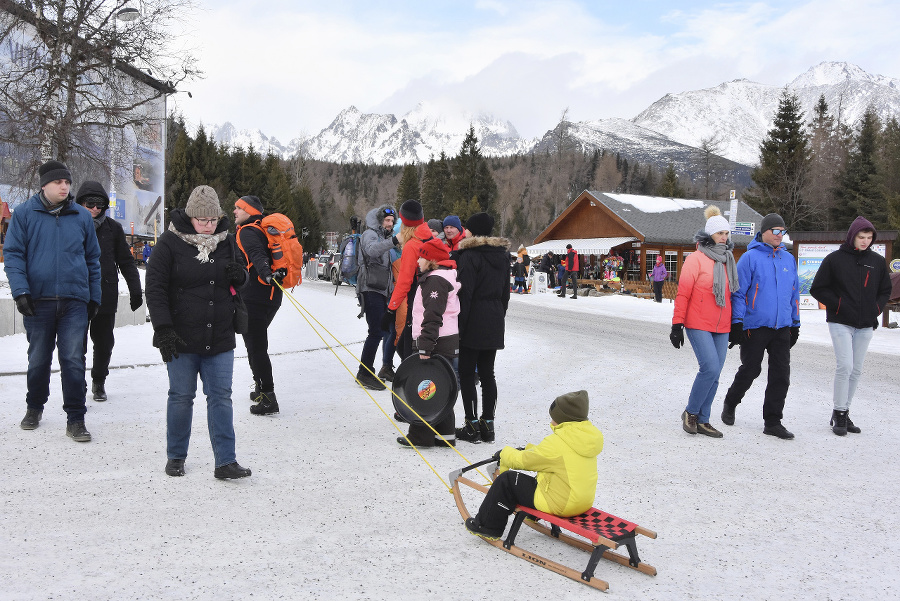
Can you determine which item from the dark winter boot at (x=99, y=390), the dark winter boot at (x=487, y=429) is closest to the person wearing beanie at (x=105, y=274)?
the dark winter boot at (x=99, y=390)

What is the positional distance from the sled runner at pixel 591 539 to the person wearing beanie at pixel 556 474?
0.17 ft

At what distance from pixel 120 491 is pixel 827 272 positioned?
636 centimetres

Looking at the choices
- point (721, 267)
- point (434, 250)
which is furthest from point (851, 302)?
point (434, 250)

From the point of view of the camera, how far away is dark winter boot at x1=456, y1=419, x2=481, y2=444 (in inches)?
227

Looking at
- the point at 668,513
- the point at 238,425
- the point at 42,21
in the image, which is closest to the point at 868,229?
the point at 668,513

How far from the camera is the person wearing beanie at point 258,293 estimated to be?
20.9ft

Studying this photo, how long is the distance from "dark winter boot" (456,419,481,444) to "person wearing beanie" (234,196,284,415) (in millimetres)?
1933

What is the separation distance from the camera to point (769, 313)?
6254 millimetres

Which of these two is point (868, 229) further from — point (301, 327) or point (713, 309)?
point (301, 327)

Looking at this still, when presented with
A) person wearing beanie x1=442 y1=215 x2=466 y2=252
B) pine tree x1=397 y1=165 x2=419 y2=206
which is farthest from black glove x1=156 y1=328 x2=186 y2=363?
Answer: pine tree x1=397 y1=165 x2=419 y2=206

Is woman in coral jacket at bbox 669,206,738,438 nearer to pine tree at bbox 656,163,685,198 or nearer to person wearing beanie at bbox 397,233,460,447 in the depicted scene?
person wearing beanie at bbox 397,233,460,447

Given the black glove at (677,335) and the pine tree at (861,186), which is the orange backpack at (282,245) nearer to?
the black glove at (677,335)

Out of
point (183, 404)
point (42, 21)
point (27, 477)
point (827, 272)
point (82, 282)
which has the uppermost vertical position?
point (42, 21)

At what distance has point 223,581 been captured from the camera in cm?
317
